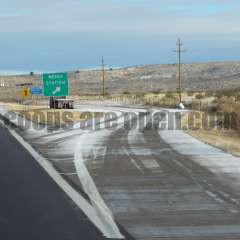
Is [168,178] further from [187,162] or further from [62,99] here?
[62,99]

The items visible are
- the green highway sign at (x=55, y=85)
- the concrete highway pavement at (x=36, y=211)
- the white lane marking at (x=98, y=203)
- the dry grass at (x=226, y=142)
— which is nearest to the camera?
the concrete highway pavement at (x=36, y=211)

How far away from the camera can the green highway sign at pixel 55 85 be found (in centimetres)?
5084

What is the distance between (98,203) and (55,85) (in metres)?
39.5

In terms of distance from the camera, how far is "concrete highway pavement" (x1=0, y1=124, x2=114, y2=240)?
9469 millimetres

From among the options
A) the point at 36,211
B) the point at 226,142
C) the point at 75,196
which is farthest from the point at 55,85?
the point at 36,211

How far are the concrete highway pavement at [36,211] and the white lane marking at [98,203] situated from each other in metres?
0.19

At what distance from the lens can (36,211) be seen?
11.2 meters

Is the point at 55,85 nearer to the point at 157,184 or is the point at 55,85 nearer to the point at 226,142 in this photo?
the point at 226,142

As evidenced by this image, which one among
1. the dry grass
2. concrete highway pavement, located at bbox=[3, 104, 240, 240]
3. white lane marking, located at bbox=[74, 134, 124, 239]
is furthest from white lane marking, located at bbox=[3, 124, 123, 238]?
the dry grass

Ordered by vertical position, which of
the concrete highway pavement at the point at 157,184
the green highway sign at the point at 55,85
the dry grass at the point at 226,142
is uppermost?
the green highway sign at the point at 55,85

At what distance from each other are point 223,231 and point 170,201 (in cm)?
261

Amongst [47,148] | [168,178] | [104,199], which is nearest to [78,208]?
[104,199]

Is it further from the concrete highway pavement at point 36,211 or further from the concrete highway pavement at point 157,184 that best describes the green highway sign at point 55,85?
the concrete highway pavement at point 36,211

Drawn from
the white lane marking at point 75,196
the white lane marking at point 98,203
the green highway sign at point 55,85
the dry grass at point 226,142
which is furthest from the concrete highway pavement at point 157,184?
the green highway sign at point 55,85
